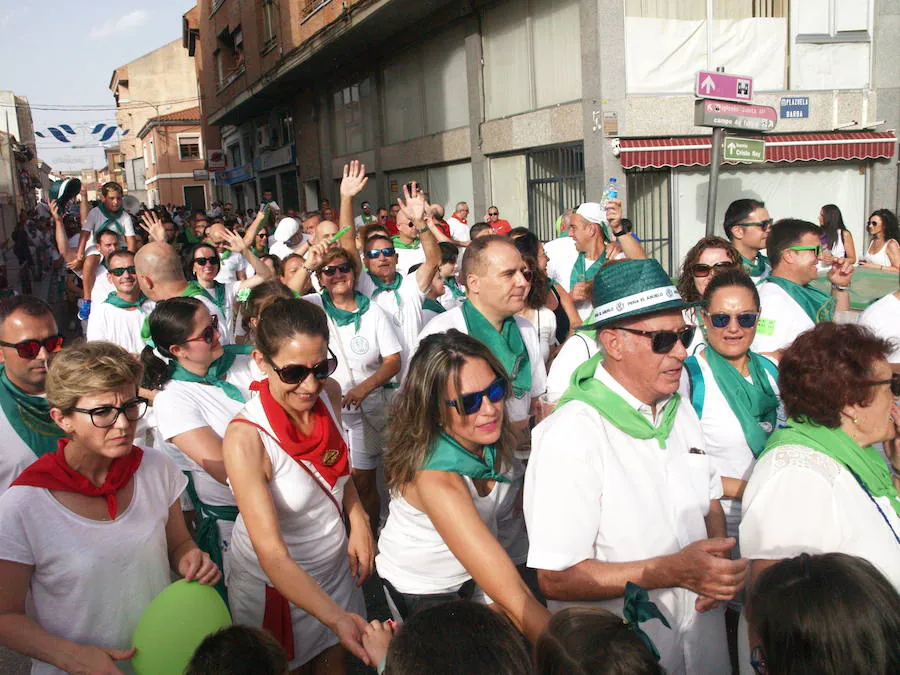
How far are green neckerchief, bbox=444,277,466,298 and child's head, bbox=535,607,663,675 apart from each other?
5.27m

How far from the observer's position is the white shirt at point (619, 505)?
2.15 meters

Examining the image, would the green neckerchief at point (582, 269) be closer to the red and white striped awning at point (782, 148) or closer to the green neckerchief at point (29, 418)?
the green neckerchief at point (29, 418)

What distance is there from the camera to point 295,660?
273 centimetres

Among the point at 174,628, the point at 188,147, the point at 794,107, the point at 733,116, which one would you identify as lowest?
the point at 174,628

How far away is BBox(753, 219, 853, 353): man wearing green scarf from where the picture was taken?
412 cm

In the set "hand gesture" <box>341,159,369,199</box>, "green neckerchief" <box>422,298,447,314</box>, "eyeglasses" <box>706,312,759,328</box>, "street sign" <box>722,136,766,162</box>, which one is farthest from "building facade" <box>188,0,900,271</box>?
"eyeglasses" <box>706,312,759,328</box>

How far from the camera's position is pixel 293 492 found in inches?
→ 103

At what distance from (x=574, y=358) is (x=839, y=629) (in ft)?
7.12

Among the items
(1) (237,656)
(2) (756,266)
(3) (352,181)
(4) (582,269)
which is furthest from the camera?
(4) (582,269)

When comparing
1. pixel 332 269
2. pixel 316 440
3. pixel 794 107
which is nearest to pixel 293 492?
pixel 316 440

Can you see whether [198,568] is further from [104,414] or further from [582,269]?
[582,269]

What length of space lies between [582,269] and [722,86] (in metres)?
2.18

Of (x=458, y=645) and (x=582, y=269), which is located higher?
(x=582, y=269)

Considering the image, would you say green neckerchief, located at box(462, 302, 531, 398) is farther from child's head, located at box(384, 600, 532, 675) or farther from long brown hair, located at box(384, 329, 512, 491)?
child's head, located at box(384, 600, 532, 675)
